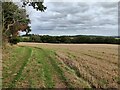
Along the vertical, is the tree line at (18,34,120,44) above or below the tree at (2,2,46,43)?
below

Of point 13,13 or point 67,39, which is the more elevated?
point 13,13

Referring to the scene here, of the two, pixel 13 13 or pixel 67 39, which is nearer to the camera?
pixel 13 13

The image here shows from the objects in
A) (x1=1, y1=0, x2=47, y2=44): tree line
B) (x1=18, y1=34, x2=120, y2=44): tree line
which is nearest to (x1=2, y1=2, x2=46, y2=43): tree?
(x1=1, y1=0, x2=47, y2=44): tree line

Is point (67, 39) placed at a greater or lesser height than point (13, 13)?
lesser

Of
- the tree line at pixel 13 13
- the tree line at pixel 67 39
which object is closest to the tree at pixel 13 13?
the tree line at pixel 13 13

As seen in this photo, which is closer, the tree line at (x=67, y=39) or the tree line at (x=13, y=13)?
the tree line at (x=13, y=13)

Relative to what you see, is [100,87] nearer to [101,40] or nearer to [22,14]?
[22,14]

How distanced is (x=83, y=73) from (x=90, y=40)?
59192mm

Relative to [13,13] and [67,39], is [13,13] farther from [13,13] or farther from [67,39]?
[67,39]

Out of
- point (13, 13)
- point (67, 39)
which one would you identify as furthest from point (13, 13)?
point (67, 39)

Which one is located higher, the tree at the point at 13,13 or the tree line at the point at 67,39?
the tree at the point at 13,13

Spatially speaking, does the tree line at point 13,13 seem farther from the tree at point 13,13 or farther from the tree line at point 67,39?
the tree line at point 67,39

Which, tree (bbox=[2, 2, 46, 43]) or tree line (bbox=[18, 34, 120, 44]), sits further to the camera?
tree line (bbox=[18, 34, 120, 44])

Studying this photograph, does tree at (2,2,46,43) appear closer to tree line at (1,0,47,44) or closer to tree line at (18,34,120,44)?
tree line at (1,0,47,44)
